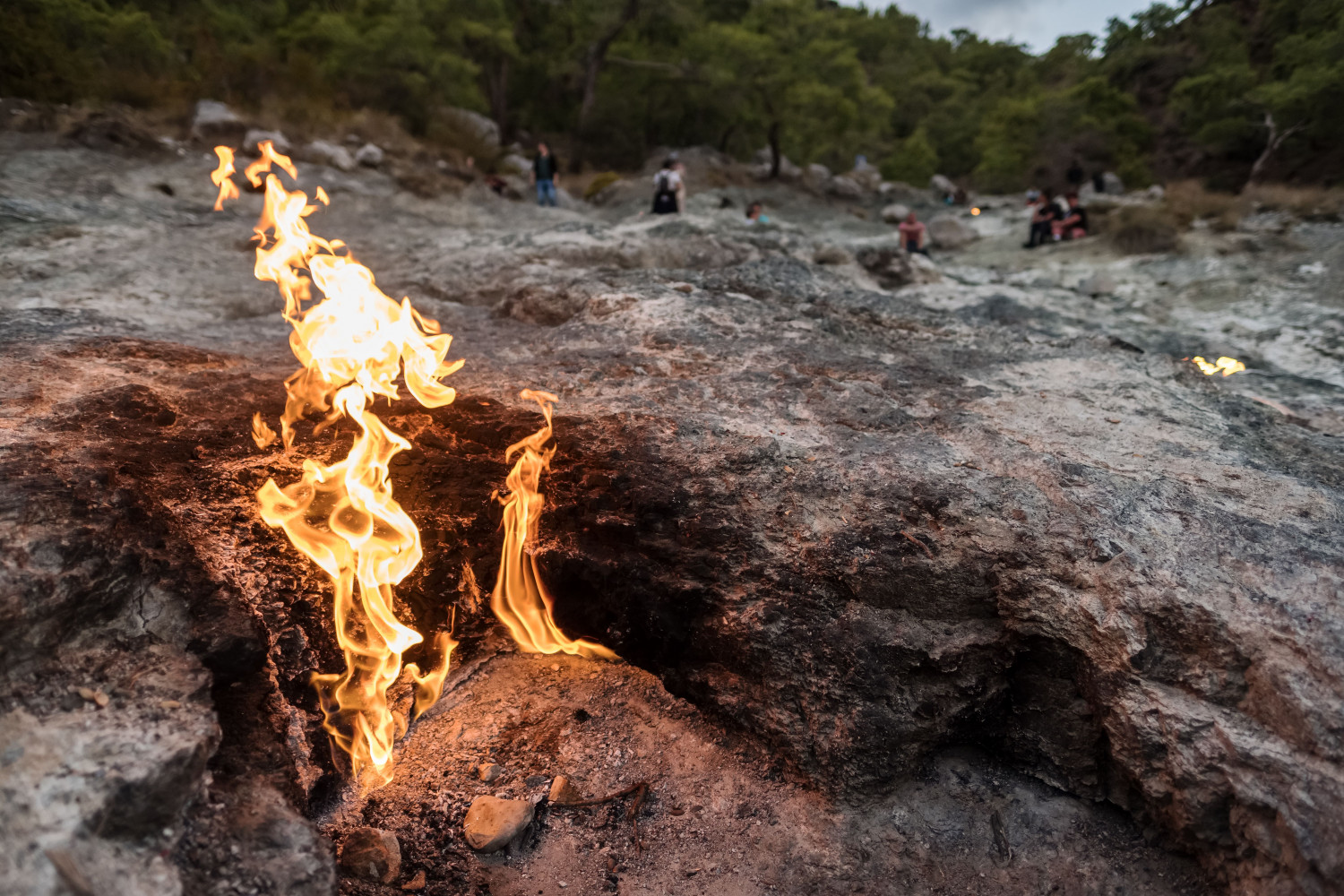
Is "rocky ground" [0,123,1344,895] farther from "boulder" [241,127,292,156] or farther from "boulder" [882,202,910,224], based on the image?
"boulder" [882,202,910,224]

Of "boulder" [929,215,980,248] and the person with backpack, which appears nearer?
the person with backpack

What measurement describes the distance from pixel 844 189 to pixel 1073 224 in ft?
44.5

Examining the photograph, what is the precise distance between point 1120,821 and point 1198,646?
96 centimetres

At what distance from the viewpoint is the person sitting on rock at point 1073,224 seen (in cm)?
1399

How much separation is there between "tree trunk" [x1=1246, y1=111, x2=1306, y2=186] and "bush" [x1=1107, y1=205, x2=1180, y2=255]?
8792 millimetres

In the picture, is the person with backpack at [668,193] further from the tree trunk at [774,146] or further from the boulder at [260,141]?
the tree trunk at [774,146]

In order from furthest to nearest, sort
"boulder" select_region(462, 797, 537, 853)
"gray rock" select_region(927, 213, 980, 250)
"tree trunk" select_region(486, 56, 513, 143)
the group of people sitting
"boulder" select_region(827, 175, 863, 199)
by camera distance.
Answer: "boulder" select_region(827, 175, 863, 199)
"tree trunk" select_region(486, 56, 513, 143)
"gray rock" select_region(927, 213, 980, 250)
the group of people sitting
"boulder" select_region(462, 797, 537, 853)

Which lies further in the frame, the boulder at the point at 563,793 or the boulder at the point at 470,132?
the boulder at the point at 470,132

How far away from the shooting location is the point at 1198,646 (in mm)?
2764

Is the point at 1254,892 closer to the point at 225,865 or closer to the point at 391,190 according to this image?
the point at 225,865

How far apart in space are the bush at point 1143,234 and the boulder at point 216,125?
17.7 m

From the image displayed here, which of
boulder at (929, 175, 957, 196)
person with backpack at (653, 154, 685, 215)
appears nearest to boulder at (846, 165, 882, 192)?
boulder at (929, 175, 957, 196)

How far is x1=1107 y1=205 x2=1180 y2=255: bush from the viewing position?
11727 millimetres

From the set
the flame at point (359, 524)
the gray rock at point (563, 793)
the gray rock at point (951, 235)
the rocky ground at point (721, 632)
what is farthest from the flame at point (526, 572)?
the gray rock at point (951, 235)
